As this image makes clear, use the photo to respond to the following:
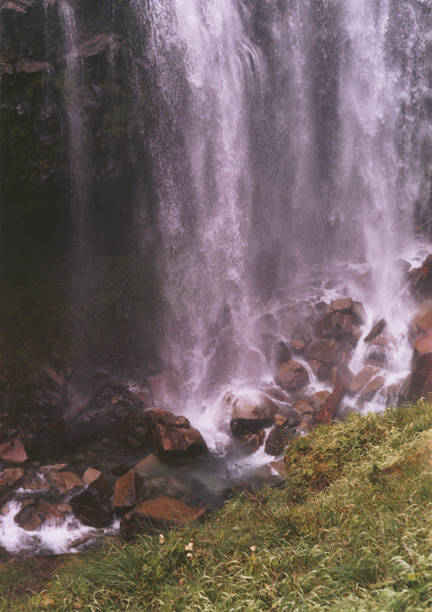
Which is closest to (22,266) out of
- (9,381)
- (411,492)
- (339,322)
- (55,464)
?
(9,381)

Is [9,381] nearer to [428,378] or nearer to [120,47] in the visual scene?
[120,47]

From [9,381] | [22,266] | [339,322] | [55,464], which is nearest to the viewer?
[55,464]

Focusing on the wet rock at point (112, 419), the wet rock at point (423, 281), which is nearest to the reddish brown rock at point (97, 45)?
the wet rock at point (112, 419)

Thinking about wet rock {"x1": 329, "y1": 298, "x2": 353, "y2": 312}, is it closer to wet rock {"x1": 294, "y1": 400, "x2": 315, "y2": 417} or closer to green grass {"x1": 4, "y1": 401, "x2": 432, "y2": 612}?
wet rock {"x1": 294, "y1": 400, "x2": 315, "y2": 417}

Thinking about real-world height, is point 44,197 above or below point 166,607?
above

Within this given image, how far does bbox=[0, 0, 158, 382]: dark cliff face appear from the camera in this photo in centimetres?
1033

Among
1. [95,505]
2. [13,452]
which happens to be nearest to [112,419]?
[13,452]

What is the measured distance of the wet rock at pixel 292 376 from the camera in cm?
1155

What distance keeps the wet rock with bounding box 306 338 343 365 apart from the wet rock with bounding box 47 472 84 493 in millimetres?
6405

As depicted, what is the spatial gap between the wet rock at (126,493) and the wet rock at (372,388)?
18.8 feet

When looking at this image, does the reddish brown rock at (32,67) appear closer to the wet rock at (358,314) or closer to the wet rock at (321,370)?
the wet rock at (321,370)

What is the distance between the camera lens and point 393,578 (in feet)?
10.6

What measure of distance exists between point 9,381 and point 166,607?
8.48m

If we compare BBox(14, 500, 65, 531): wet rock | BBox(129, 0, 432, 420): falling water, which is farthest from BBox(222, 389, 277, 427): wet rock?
BBox(14, 500, 65, 531): wet rock
